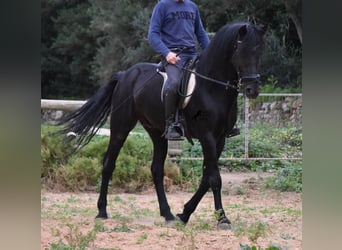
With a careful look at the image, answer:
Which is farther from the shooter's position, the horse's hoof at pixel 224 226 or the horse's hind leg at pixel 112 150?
the horse's hind leg at pixel 112 150

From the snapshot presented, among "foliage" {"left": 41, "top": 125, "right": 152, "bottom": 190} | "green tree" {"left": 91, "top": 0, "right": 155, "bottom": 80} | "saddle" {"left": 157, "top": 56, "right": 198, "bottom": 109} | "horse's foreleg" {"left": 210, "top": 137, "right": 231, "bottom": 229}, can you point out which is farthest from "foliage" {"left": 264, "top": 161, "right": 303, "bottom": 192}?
"green tree" {"left": 91, "top": 0, "right": 155, "bottom": 80}

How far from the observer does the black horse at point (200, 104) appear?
5320 millimetres

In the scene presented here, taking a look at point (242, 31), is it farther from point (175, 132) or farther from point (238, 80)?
point (175, 132)

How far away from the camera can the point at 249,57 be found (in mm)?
5238

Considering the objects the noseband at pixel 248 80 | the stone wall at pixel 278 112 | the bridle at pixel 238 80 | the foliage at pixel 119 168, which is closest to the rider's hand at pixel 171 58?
the bridle at pixel 238 80

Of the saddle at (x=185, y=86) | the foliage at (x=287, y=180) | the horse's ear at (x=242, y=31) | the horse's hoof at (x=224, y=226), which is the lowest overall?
the foliage at (x=287, y=180)

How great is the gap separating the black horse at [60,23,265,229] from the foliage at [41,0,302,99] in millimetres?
6591

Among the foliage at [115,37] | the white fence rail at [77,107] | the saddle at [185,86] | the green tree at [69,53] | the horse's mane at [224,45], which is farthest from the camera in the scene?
the green tree at [69,53]

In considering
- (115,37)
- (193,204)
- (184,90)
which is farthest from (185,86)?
(115,37)

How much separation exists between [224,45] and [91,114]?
69.8 inches

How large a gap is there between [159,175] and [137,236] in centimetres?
122

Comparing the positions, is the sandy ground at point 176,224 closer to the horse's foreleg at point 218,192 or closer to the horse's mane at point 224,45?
the horse's foreleg at point 218,192
